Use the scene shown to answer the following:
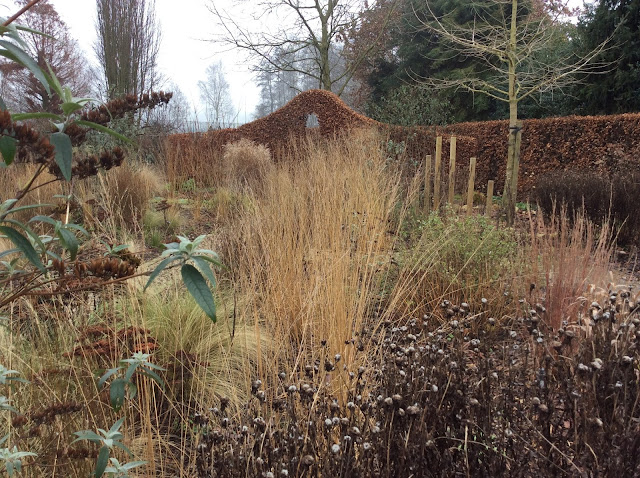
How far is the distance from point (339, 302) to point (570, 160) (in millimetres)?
8363

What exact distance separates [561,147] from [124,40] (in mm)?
12349

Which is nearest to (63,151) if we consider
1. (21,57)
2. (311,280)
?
(21,57)

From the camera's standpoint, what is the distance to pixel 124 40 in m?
13.9

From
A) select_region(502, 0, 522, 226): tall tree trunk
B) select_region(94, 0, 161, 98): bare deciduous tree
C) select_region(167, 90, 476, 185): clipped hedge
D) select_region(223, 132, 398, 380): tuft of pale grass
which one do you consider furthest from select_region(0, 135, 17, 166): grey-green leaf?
select_region(94, 0, 161, 98): bare deciduous tree

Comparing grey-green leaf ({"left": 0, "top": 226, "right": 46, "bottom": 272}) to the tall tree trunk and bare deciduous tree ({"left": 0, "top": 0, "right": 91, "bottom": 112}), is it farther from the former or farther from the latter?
bare deciduous tree ({"left": 0, "top": 0, "right": 91, "bottom": 112})

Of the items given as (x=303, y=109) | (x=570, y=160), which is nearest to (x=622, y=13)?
→ (x=570, y=160)

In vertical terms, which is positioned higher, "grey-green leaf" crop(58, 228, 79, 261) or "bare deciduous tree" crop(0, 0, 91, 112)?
"bare deciduous tree" crop(0, 0, 91, 112)

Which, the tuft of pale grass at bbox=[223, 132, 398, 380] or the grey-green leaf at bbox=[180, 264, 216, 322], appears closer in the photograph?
the grey-green leaf at bbox=[180, 264, 216, 322]

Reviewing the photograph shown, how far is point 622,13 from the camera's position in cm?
1104

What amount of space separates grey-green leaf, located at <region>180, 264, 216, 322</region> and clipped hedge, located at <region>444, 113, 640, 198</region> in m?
7.59

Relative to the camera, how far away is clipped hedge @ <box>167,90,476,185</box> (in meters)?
8.22

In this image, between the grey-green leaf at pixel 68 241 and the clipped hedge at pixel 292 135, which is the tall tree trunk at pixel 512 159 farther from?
the grey-green leaf at pixel 68 241

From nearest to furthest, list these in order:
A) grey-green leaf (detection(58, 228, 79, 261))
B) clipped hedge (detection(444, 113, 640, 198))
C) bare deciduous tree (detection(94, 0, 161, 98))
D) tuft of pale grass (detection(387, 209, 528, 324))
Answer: grey-green leaf (detection(58, 228, 79, 261))
tuft of pale grass (detection(387, 209, 528, 324))
clipped hedge (detection(444, 113, 640, 198))
bare deciduous tree (detection(94, 0, 161, 98))

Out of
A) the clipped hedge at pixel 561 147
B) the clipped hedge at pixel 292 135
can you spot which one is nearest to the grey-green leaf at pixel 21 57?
the clipped hedge at pixel 292 135
